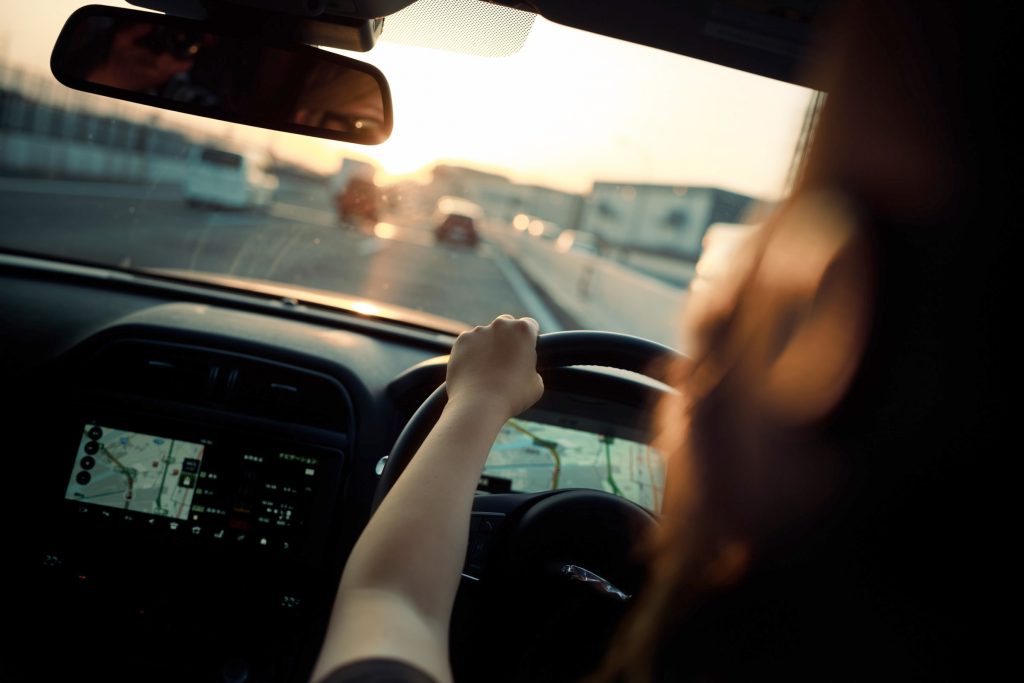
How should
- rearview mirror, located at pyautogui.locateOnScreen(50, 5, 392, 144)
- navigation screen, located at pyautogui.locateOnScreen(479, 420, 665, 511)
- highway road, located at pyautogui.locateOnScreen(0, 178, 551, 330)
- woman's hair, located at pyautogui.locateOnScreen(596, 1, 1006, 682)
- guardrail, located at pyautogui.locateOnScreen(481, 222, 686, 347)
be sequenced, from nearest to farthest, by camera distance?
woman's hair, located at pyautogui.locateOnScreen(596, 1, 1006, 682), rearview mirror, located at pyautogui.locateOnScreen(50, 5, 392, 144), navigation screen, located at pyautogui.locateOnScreen(479, 420, 665, 511), highway road, located at pyautogui.locateOnScreen(0, 178, 551, 330), guardrail, located at pyautogui.locateOnScreen(481, 222, 686, 347)

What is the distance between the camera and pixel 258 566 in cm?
297

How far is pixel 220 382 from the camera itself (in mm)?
3080

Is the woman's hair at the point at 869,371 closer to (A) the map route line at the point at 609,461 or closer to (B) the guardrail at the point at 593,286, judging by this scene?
(A) the map route line at the point at 609,461

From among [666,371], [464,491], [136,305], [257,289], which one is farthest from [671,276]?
[464,491]

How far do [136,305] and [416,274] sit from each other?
8.05 feet

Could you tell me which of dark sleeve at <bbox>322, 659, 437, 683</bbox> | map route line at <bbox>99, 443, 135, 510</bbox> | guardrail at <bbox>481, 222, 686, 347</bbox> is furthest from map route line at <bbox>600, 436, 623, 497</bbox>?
guardrail at <bbox>481, 222, 686, 347</bbox>

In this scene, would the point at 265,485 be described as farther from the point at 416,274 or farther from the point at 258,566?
the point at 416,274

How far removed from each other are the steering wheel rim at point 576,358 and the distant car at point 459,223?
4.68m

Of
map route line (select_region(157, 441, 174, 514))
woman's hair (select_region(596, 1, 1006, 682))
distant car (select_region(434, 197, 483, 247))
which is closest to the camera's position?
woman's hair (select_region(596, 1, 1006, 682))

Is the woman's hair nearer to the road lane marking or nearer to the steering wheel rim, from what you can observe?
the steering wheel rim

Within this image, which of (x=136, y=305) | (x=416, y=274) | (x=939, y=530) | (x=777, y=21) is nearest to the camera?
(x=939, y=530)

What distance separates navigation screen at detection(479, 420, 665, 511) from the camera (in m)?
2.84

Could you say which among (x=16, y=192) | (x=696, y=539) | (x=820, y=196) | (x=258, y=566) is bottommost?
(x=16, y=192)

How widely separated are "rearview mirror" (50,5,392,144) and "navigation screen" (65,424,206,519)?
1.25 meters
